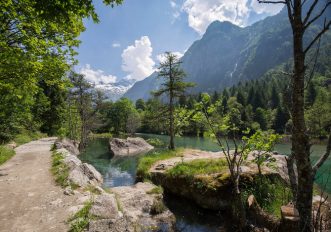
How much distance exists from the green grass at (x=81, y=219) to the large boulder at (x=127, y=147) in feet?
98.2

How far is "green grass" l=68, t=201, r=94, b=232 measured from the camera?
615 centimetres

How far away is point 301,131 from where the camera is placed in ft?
14.7

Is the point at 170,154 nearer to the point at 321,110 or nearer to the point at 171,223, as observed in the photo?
the point at 171,223

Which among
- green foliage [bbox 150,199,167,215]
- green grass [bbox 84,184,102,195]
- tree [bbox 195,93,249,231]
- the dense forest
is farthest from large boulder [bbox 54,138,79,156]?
tree [bbox 195,93,249,231]

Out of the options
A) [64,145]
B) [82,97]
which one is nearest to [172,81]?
[64,145]

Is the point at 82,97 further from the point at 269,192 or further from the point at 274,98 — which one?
the point at 274,98

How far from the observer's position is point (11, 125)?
2361 cm

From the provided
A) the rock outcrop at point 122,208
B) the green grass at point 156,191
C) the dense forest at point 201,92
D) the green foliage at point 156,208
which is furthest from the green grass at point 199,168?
the green foliage at point 156,208

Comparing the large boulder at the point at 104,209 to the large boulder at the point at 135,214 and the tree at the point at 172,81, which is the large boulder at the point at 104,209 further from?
the tree at the point at 172,81

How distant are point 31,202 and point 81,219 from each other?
280 centimetres

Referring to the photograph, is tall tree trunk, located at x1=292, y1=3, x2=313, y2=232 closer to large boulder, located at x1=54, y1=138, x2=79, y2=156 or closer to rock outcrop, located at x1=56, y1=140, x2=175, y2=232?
rock outcrop, located at x1=56, y1=140, x2=175, y2=232

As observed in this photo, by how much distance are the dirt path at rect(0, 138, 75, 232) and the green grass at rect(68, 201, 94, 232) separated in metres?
0.24

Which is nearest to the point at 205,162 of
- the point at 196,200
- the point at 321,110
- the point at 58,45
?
the point at 196,200

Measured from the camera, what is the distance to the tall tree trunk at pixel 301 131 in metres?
4.43
